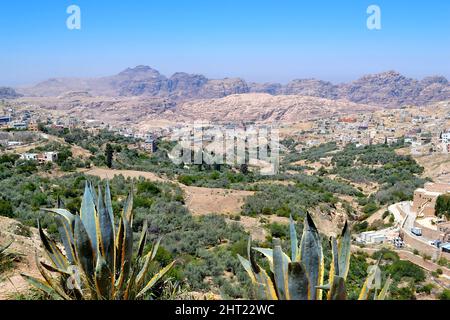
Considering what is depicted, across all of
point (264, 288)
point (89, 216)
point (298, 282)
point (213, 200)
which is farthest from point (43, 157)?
point (298, 282)

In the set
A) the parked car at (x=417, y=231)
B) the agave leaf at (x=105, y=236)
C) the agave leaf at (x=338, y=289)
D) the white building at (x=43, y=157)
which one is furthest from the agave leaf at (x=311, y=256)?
the white building at (x=43, y=157)

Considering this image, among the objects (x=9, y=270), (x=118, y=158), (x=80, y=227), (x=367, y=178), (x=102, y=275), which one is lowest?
(x=367, y=178)

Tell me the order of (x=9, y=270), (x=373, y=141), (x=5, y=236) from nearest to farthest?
1. (x=9, y=270)
2. (x=5, y=236)
3. (x=373, y=141)

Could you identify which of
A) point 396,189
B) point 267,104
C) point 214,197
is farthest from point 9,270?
point 267,104

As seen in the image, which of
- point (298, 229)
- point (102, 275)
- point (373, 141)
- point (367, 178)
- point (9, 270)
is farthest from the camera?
point (373, 141)

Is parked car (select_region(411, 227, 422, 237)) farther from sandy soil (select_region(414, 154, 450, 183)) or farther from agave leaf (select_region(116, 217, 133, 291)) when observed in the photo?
sandy soil (select_region(414, 154, 450, 183))

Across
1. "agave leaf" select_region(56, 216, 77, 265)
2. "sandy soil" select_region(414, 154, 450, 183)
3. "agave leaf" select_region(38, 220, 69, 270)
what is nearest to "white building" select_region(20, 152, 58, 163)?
"agave leaf" select_region(38, 220, 69, 270)

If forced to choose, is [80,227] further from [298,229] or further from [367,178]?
[367,178]

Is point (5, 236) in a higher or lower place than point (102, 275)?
lower
